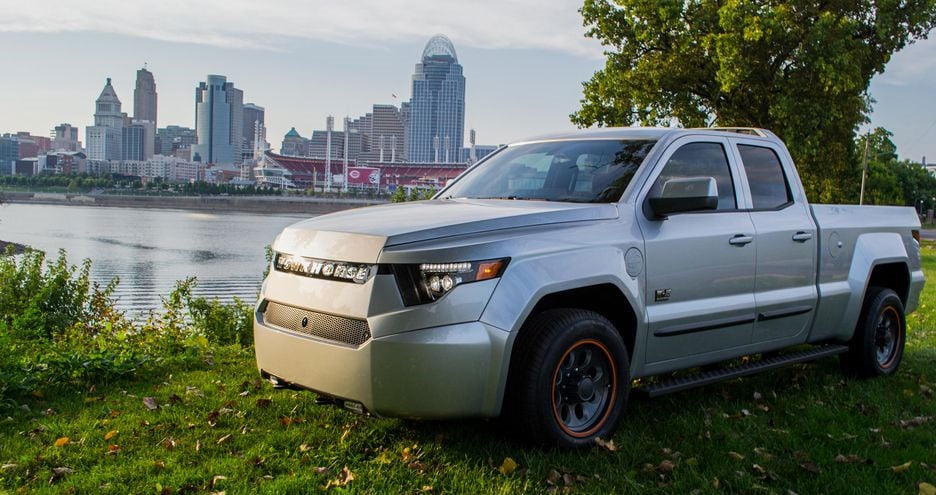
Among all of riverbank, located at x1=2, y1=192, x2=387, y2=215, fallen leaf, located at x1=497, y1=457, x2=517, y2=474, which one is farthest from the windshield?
riverbank, located at x1=2, y1=192, x2=387, y2=215

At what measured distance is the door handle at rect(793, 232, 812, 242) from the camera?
18.4ft

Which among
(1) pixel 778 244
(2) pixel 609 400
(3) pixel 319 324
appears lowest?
(2) pixel 609 400

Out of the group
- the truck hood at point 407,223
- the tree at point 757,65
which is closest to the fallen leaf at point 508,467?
the truck hood at point 407,223

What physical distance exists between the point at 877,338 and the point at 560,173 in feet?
10.7

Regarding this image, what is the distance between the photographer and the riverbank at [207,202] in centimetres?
13600

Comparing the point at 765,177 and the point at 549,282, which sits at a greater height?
the point at 765,177

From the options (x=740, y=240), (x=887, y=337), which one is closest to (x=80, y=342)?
(x=740, y=240)

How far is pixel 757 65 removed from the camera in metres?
24.0

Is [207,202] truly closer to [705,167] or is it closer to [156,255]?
[156,255]

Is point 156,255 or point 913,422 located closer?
point 913,422

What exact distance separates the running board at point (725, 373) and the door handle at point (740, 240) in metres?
0.78

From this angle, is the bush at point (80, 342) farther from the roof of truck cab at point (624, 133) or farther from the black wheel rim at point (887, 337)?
the black wheel rim at point (887, 337)

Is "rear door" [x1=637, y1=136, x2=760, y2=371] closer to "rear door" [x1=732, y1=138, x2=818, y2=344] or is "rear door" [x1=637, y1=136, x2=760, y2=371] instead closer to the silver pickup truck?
the silver pickup truck

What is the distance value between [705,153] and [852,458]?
203 cm
